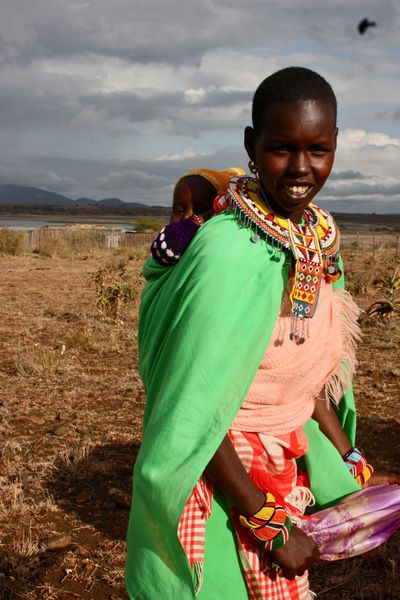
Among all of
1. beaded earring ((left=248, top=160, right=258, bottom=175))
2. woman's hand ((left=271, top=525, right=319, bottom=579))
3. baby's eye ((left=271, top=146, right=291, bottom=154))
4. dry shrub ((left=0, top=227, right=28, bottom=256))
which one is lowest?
dry shrub ((left=0, top=227, right=28, bottom=256))

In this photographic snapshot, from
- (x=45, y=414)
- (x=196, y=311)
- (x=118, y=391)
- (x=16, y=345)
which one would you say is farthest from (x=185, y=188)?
(x=16, y=345)

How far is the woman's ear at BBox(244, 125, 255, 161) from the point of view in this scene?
5.47 feet

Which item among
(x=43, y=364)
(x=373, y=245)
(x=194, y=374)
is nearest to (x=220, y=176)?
(x=194, y=374)

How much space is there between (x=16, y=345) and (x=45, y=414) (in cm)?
262

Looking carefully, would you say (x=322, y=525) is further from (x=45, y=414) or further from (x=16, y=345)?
(x=16, y=345)

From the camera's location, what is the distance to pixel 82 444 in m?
4.84

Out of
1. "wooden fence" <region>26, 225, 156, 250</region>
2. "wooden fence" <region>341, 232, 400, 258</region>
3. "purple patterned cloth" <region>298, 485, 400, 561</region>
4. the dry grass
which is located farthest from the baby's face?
"wooden fence" <region>26, 225, 156, 250</region>

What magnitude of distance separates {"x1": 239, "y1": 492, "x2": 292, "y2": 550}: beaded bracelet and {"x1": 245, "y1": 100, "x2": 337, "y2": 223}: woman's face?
719 millimetres

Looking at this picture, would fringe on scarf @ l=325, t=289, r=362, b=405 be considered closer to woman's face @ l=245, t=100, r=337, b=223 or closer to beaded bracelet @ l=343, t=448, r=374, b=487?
beaded bracelet @ l=343, t=448, r=374, b=487

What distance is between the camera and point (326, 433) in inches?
82.7

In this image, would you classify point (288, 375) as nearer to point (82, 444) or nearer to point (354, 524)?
point (354, 524)

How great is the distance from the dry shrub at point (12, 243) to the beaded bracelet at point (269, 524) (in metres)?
21.3

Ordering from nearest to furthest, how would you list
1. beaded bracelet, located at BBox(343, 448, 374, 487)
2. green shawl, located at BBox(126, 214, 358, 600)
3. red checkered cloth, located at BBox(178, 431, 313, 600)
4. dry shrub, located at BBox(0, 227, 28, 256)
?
green shawl, located at BBox(126, 214, 358, 600) < red checkered cloth, located at BBox(178, 431, 313, 600) < beaded bracelet, located at BBox(343, 448, 374, 487) < dry shrub, located at BBox(0, 227, 28, 256)

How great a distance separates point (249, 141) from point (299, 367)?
0.58 m
